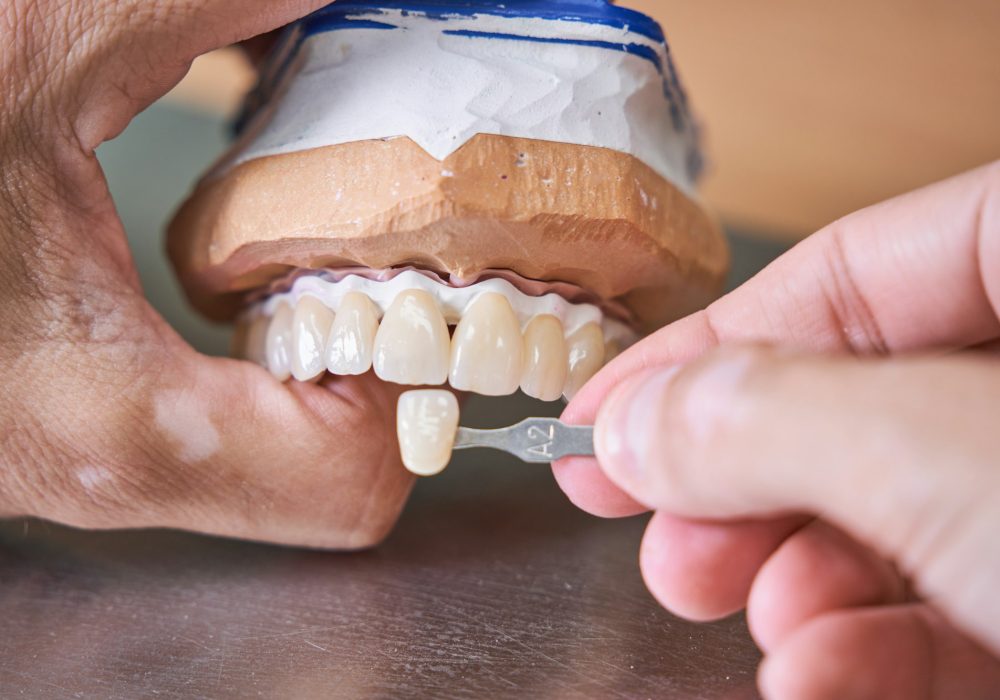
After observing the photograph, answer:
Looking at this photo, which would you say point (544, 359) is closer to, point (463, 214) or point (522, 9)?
point (463, 214)

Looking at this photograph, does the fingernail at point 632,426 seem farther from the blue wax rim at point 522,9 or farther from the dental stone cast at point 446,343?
the blue wax rim at point 522,9

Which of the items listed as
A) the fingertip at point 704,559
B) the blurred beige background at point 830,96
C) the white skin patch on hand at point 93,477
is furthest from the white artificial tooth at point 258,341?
the blurred beige background at point 830,96

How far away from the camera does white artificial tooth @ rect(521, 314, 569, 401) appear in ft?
2.22

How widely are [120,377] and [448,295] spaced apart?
0.23m

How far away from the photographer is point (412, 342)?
0.65m

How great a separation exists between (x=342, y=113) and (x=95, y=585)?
37 centimetres

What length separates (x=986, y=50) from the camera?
57.3 inches

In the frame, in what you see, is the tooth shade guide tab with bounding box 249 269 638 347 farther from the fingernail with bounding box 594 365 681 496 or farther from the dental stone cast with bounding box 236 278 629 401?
Answer: the fingernail with bounding box 594 365 681 496

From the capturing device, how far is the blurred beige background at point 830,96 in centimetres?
147

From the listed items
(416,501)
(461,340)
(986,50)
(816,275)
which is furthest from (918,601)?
(986,50)

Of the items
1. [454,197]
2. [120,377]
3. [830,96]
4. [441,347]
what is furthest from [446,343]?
[830,96]

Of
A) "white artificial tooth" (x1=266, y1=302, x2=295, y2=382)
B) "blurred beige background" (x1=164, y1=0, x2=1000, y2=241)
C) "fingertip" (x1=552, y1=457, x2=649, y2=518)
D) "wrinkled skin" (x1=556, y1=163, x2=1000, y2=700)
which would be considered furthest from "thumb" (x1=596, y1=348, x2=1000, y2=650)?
"blurred beige background" (x1=164, y1=0, x2=1000, y2=241)

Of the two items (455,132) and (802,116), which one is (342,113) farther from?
(802,116)

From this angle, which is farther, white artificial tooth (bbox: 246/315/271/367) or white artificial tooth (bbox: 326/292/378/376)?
white artificial tooth (bbox: 246/315/271/367)
